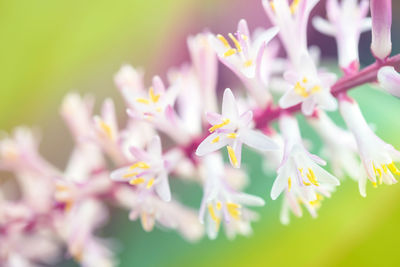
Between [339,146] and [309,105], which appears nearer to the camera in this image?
[309,105]

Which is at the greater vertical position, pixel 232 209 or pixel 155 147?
pixel 155 147

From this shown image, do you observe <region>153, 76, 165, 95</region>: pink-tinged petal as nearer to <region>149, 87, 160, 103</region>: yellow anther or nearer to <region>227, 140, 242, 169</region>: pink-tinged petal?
<region>149, 87, 160, 103</region>: yellow anther

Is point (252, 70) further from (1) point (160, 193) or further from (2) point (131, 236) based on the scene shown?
(2) point (131, 236)

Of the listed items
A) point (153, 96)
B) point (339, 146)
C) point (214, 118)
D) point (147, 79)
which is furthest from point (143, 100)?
point (147, 79)

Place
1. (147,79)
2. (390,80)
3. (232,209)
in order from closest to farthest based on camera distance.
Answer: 1. (390,80)
2. (232,209)
3. (147,79)

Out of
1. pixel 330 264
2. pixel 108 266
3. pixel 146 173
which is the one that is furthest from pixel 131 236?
pixel 146 173

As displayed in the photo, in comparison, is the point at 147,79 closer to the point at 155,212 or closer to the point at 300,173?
the point at 155,212

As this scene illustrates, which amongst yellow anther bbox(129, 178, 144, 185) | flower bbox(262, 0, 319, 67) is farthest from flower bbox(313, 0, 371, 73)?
yellow anther bbox(129, 178, 144, 185)

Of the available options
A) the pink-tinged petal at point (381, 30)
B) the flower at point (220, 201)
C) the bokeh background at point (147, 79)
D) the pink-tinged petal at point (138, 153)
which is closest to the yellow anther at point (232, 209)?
the flower at point (220, 201)
